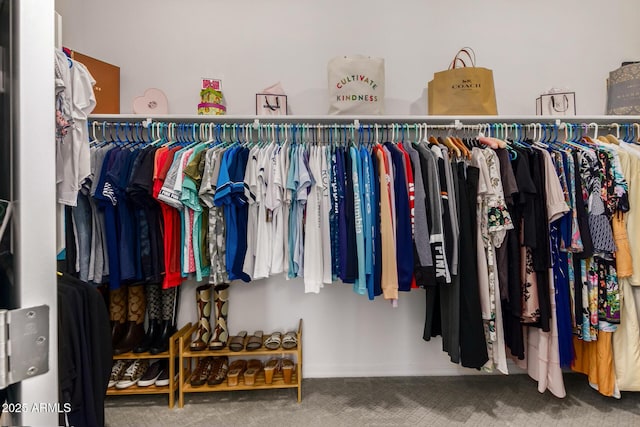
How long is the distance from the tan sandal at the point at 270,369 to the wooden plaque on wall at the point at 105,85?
185 centimetres

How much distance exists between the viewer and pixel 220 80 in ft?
7.15

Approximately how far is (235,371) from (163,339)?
1.59 ft

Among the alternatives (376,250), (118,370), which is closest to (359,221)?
(376,250)

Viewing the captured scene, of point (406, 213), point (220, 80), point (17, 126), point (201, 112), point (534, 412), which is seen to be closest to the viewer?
point (17, 126)

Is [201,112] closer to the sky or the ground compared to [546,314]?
closer to the sky

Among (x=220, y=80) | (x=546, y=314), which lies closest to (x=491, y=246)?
(x=546, y=314)

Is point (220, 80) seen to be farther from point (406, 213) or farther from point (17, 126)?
point (17, 126)

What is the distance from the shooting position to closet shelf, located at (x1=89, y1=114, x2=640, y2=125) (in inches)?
72.9

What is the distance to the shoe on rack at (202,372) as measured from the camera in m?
1.88

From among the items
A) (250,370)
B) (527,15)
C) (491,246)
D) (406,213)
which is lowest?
(250,370)

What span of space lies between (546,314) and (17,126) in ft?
6.67

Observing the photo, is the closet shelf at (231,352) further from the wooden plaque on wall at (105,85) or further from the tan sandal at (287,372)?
the wooden plaque on wall at (105,85)

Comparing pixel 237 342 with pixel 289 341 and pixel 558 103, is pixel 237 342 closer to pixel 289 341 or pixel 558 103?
pixel 289 341

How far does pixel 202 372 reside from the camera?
195 cm
